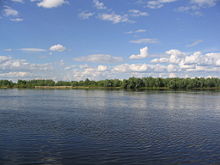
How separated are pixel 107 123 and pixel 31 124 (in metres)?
8.62

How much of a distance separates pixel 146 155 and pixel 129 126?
30.4ft

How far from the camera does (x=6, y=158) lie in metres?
14.4

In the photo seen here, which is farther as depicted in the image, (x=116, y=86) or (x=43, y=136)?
(x=116, y=86)

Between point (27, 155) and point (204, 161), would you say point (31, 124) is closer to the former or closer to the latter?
point (27, 155)

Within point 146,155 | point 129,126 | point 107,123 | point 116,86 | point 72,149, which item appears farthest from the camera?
point 116,86

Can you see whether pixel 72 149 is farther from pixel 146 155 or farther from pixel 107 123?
pixel 107 123

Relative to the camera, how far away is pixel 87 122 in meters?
26.6

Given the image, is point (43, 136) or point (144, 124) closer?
point (43, 136)

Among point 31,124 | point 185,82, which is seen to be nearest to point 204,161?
point 31,124

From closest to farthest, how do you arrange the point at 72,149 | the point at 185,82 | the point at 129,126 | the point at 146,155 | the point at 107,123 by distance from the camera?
the point at 146,155, the point at 72,149, the point at 129,126, the point at 107,123, the point at 185,82

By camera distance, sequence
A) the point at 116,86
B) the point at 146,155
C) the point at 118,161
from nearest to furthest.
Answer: the point at 118,161 → the point at 146,155 → the point at 116,86

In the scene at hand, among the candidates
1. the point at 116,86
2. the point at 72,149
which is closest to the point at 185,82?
the point at 116,86

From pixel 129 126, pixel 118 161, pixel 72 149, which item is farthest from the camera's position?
pixel 129 126

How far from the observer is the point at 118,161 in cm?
1422
